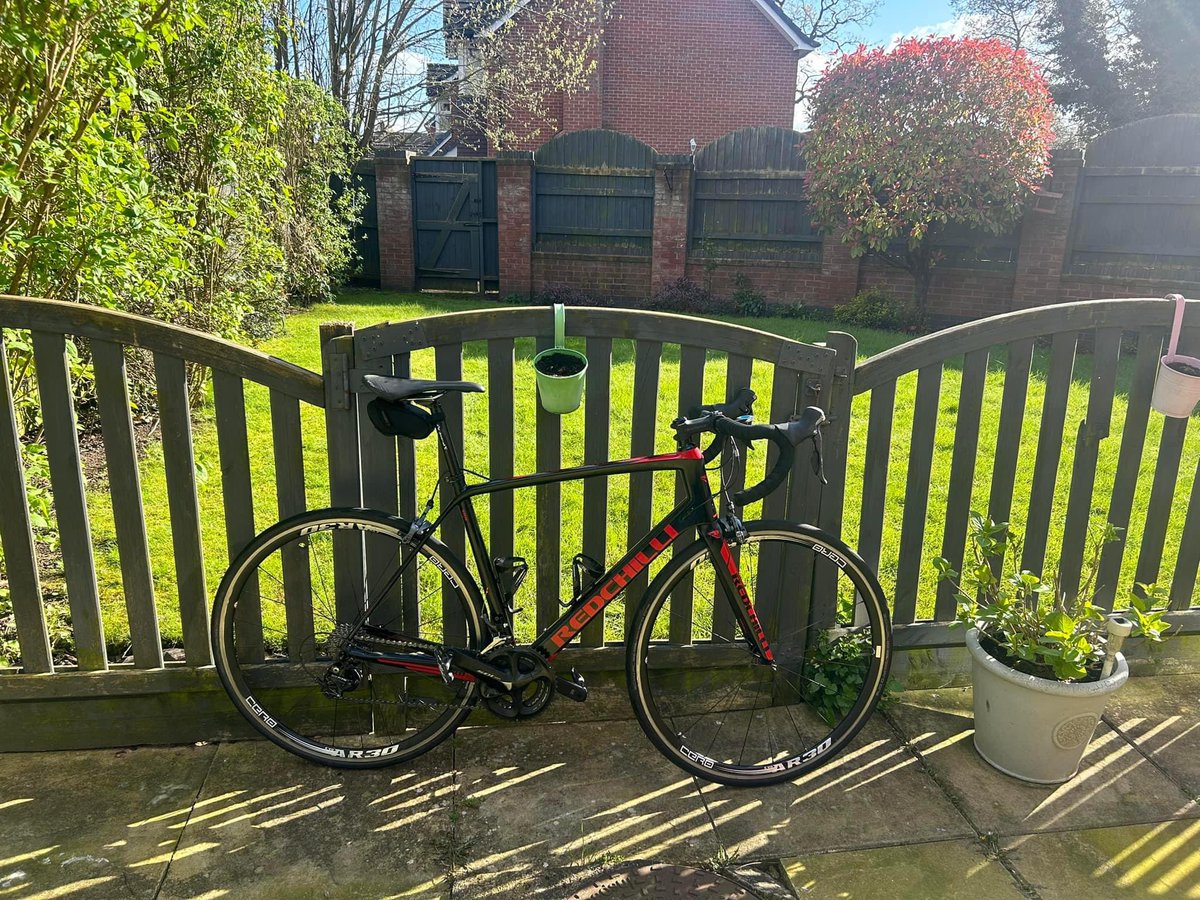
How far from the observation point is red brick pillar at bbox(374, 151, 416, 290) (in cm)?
1316

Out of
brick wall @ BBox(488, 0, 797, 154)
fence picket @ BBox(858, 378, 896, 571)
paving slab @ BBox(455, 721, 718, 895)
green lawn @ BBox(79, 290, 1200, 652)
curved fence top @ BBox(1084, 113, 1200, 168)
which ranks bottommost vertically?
paving slab @ BBox(455, 721, 718, 895)

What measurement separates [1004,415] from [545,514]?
1.55m

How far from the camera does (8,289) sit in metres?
3.19

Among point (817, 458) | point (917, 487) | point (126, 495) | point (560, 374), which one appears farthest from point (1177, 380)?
point (126, 495)

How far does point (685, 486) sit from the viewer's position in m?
2.48

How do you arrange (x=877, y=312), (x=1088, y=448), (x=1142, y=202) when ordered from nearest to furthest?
(x=1088, y=448)
(x=1142, y=202)
(x=877, y=312)

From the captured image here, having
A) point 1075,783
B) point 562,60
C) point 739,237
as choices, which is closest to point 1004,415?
point 1075,783

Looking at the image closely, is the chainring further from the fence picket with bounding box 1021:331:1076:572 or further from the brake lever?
the fence picket with bounding box 1021:331:1076:572

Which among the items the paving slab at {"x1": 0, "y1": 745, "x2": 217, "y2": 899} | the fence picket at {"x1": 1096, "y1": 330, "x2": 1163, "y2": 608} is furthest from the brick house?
the paving slab at {"x1": 0, "y1": 745, "x2": 217, "y2": 899}

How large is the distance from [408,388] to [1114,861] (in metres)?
2.23

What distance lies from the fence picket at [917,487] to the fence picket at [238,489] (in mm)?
2052

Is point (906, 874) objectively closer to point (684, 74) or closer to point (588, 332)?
point (588, 332)

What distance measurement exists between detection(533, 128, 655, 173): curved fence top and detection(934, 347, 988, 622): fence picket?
10.6m

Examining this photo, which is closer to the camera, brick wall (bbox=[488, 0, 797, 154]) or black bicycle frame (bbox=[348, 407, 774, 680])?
black bicycle frame (bbox=[348, 407, 774, 680])
